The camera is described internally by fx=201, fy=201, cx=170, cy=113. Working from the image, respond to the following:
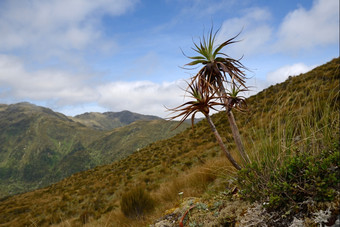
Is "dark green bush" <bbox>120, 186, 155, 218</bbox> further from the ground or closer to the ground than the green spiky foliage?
closer to the ground

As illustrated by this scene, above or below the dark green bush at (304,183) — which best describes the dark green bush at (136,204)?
below

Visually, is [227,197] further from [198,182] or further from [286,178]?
[198,182]

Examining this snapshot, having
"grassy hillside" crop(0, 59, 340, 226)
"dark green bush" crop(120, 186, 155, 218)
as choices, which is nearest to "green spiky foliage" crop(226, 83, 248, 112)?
"grassy hillside" crop(0, 59, 340, 226)

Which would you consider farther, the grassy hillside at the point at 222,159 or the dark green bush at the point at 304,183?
the grassy hillside at the point at 222,159

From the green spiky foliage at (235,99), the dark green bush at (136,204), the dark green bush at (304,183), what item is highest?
the green spiky foliage at (235,99)

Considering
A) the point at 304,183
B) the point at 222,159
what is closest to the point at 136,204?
the point at 222,159

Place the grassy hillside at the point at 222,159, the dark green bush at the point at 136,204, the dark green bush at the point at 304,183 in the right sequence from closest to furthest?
1. the dark green bush at the point at 304,183
2. the grassy hillside at the point at 222,159
3. the dark green bush at the point at 136,204

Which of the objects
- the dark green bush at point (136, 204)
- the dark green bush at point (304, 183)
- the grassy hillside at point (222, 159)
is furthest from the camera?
the dark green bush at point (136, 204)

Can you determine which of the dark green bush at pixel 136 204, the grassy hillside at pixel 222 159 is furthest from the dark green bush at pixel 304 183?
the dark green bush at pixel 136 204

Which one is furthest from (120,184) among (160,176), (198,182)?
(198,182)

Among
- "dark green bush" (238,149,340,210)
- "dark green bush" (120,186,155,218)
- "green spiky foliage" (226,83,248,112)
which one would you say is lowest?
"dark green bush" (120,186,155,218)

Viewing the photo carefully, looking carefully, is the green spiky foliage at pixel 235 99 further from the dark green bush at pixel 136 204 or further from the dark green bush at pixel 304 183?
the dark green bush at pixel 136 204

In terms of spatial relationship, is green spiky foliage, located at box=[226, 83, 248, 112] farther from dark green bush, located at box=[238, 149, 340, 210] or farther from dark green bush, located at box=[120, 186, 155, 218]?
dark green bush, located at box=[120, 186, 155, 218]

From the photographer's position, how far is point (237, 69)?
373cm
